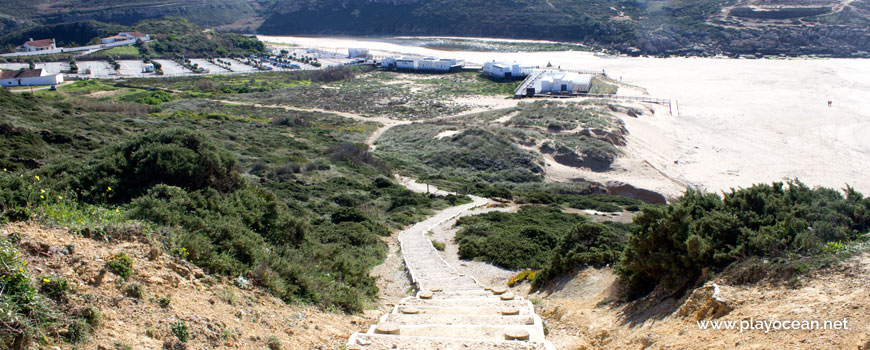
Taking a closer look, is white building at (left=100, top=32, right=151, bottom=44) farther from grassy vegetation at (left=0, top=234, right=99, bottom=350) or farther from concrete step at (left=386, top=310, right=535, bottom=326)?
grassy vegetation at (left=0, top=234, right=99, bottom=350)

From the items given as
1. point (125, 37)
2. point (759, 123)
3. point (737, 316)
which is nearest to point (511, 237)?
point (737, 316)

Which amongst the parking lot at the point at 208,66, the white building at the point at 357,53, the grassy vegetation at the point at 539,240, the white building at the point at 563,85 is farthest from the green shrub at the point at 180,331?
the white building at the point at 357,53

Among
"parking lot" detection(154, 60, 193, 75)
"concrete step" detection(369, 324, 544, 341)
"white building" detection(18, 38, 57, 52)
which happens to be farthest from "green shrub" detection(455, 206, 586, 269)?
"white building" detection(18, 38, 57, 52)

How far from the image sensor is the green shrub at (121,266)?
4.71m

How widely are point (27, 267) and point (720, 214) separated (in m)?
7.15

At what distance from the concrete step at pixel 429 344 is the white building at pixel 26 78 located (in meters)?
64.0

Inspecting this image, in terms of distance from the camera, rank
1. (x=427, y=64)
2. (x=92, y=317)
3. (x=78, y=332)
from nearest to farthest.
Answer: (x=78, y=332), (x=92, y=317), (x=427, y=64)

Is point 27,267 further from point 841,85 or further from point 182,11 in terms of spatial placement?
point 182,11

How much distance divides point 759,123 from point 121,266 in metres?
42.9

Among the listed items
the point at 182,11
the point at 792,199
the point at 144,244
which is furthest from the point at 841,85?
the point at 182,11

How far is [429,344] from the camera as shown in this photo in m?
4.88

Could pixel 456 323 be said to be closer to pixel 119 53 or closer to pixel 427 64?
pixel 427 64

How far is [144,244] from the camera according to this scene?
5.46 metres

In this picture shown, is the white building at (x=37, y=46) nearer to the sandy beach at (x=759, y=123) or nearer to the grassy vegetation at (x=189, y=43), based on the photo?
the grassy vegetation at (x=189, y=43)
